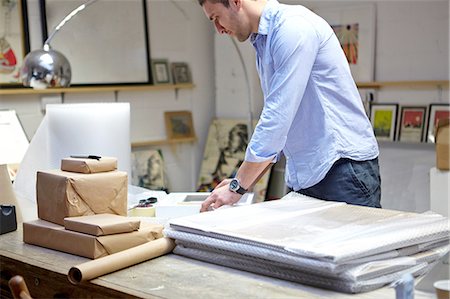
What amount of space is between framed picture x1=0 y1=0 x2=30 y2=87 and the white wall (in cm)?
45

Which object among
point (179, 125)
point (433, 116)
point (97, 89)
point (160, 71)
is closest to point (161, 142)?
point (179, 125)

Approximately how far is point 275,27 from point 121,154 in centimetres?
69

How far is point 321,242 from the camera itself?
1098 mm

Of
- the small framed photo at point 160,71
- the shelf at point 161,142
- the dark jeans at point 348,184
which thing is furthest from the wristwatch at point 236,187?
the small framed photo at point 160,71

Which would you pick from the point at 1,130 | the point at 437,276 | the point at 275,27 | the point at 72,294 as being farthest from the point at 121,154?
the point at 1,130

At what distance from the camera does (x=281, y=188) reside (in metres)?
4.42

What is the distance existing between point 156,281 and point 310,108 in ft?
2.53

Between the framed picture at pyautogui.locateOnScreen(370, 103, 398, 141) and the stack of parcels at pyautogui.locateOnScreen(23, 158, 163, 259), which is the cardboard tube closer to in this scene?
the stack of parcels at pyautogui.locateOnScreen(23, 158, 163, 259)

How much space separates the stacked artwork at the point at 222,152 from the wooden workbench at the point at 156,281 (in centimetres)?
310

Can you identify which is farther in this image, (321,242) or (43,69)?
(43,69)

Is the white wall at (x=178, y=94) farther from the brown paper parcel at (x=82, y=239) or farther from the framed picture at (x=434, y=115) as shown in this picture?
the brown paper parcel at (x=82, y=239)

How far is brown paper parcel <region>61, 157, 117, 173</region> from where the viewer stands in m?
1.49

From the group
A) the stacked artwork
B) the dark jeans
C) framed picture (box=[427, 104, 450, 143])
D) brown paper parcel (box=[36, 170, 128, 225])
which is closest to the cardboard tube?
brown paper parcel (box=[36, 170, 128, 225])

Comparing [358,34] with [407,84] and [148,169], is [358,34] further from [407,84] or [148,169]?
[148,169]
